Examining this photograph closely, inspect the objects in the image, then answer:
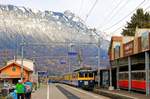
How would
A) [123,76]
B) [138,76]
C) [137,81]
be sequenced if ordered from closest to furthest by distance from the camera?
1. [138,76]
2. [137,81]
3. [123,76]

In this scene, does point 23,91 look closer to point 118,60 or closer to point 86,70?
point 118,60

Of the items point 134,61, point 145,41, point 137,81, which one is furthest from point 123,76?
point 145,41

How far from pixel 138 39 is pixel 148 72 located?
4326 mm

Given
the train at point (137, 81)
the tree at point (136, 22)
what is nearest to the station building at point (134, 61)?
the train at point (137, 81)

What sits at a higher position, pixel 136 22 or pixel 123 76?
pixel 136 22

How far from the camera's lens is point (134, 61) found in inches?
2084

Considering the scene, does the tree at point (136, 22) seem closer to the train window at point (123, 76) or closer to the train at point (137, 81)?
the train window at point (123, 76)

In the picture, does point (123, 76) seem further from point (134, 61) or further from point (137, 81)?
point (137, 81)

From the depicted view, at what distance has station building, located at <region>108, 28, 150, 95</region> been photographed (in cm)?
4278

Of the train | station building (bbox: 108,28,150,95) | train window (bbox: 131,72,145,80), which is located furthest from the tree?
train window (bbox: 131,72,145,80)

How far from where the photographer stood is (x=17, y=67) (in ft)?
364

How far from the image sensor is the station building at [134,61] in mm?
42781

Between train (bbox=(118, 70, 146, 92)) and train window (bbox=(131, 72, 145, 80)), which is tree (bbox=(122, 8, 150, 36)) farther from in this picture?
train window (bbox=(131, 72, 145, 80))

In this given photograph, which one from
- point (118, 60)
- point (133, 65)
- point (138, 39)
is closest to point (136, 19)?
point (118, 60)
